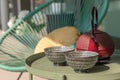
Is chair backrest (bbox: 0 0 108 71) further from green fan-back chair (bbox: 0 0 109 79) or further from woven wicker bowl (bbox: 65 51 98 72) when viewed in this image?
woven wicker bowl (bbox: 65 51 98 72)

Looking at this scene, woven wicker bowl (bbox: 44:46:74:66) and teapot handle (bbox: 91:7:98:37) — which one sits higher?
teapot handle (bbox: 91:7:98:37)

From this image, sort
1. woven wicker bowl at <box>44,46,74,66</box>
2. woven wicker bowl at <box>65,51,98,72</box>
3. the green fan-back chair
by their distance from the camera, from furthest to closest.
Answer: the green fan-back chair → woven wicker bowl at <box>44,46,74,66</box> → woven wicker bowl at <box>65,51,98,72</box>

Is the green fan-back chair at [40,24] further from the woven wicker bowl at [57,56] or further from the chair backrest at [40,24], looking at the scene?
the woven wicker bowl at [57,56]

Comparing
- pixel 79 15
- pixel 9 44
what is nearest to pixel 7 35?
pixel 9 44

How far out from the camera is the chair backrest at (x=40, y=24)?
2617 millimetres

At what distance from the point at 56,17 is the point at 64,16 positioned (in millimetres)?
73

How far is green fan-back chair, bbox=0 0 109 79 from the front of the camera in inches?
103

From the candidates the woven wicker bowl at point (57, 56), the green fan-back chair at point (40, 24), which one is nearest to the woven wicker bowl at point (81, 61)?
the woven wicker bowl at point (57, 56)

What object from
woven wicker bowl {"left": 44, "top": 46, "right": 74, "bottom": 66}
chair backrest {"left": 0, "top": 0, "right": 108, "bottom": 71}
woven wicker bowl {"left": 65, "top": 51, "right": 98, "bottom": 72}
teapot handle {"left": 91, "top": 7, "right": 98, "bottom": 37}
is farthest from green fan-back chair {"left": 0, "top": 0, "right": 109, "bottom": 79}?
woven wicker bowl {"left": 65, "top": 51, "right": 98, "bottom": 72}

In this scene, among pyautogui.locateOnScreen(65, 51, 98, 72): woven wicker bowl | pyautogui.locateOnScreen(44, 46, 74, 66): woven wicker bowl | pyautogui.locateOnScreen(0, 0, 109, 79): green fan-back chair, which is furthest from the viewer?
pyautogui.locateOnScreen(0, 0, 109, 79): green fan-back chair

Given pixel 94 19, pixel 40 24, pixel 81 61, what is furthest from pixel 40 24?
pixel 81 61

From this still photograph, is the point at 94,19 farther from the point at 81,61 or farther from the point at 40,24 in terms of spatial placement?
the point at 40,24

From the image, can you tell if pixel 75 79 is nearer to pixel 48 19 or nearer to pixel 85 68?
pixel 85 68

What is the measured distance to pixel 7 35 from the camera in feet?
8.93
